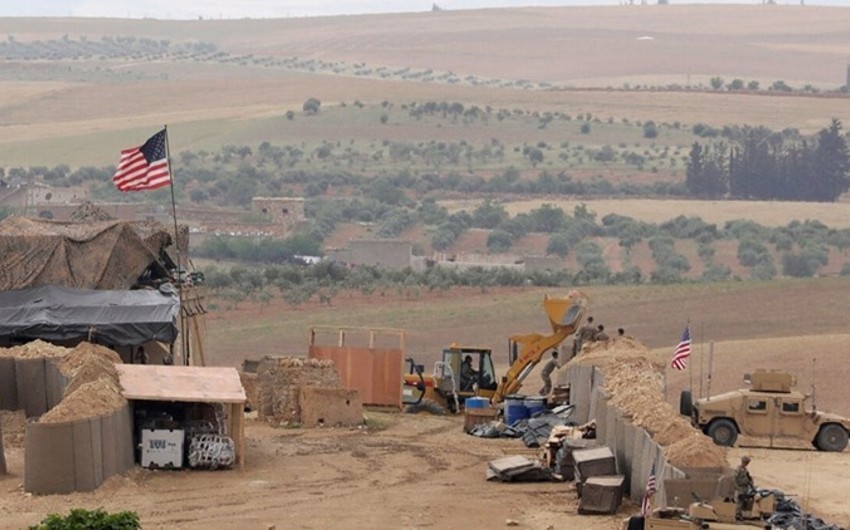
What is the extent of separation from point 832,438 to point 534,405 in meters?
5.50

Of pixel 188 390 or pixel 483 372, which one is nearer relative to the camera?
pixel 188 390

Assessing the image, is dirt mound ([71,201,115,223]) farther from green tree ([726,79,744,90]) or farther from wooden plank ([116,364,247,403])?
green tree ([726,79,744,90])

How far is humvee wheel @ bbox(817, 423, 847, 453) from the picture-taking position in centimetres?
3550

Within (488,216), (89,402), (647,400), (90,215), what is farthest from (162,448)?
(488,216)

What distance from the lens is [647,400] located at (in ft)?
99.0

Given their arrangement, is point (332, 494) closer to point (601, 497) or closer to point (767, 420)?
point (601, 497)

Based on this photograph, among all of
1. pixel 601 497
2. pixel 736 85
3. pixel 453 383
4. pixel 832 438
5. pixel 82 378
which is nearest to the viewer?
pixel 601 497

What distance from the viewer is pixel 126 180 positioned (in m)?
41.6

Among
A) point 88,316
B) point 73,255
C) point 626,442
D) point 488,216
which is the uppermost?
point 73,255

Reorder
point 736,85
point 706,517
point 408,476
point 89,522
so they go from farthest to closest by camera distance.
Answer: point 736,85 → point 408,476 → point 706,517 → point 89,522

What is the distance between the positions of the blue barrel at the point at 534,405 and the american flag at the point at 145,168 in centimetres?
830

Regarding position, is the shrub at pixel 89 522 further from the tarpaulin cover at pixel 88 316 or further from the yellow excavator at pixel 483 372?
the yellow excavator at pixel 483 372

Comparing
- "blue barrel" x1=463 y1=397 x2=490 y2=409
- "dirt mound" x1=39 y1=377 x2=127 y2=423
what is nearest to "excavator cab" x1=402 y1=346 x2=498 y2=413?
"blue barrel" x1=463 y1=397 x2=490 y2=409

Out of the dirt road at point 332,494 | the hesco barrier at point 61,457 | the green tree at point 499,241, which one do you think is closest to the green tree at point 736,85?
the green tree at point 499,241
